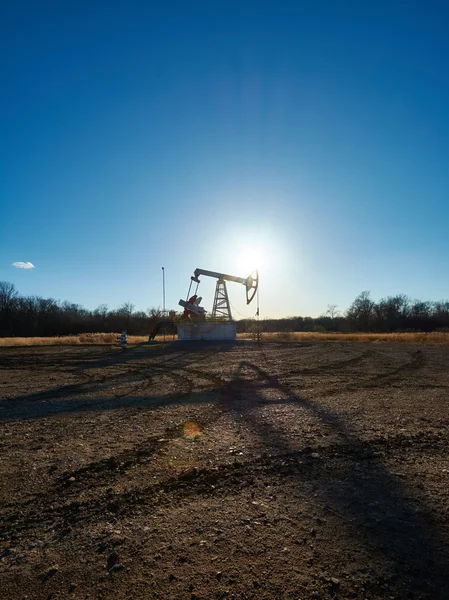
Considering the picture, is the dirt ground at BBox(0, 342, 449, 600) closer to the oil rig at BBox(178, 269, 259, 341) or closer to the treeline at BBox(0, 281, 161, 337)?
the oil rig at BBox(178, 269, 259, 341)

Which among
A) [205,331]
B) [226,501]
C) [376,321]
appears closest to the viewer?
[226,501]

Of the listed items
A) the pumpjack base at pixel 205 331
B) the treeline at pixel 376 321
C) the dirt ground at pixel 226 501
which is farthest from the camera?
the treeline at pixel 376 321

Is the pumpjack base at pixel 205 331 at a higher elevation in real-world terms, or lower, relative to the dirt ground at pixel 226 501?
higher

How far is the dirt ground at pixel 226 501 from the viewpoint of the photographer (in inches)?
85.5

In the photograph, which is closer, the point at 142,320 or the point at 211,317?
the point at 211,317

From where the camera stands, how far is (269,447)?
4375mm

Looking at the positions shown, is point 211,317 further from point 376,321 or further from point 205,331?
point 376,321

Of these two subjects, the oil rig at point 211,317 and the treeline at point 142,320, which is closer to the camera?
the oil rig at point 211,317

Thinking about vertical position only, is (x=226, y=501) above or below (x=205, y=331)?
below

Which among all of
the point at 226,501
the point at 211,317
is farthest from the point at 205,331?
the point at 226,501

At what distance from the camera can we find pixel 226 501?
3078 millimetres

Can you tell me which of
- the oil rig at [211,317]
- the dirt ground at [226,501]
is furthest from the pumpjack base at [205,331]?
the dirt ground at [226,501]

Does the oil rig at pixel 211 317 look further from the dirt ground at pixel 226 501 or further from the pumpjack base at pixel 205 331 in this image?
the dirt ground at pixel 226 501

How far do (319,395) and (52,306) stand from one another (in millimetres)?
83808
